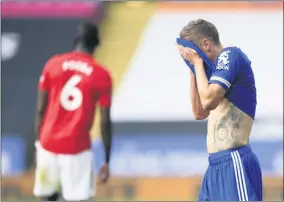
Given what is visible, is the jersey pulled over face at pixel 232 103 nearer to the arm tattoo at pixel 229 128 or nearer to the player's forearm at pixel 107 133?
the arm tattoo at pixel 229 128

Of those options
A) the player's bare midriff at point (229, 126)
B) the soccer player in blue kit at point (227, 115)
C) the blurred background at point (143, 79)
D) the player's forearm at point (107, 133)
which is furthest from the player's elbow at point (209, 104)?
the blurred background at point (143, 79)

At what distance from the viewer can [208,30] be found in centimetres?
403

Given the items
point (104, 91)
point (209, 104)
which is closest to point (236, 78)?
point (209, 104)

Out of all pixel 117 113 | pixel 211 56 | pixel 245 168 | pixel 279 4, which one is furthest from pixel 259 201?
pixel 279 4

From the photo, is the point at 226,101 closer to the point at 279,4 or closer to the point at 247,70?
the point at 247,70

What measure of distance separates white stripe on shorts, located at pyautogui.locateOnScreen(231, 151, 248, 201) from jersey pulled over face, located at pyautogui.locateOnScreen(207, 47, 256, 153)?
0.20 feet

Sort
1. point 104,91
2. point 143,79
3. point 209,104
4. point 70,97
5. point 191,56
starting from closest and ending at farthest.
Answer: point 209,104 < point 191,56 < point 70,97 < point 104,91 < point 143,79

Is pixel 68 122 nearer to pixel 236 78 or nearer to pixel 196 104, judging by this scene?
pixel 196 104

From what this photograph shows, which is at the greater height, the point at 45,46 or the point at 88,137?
the point at 45,46

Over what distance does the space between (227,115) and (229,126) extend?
6 centimetres

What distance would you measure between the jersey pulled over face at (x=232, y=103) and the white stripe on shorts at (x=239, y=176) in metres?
0.06

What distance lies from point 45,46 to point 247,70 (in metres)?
8.09

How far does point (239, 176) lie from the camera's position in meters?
4.02

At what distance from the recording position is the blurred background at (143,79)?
10773mm
